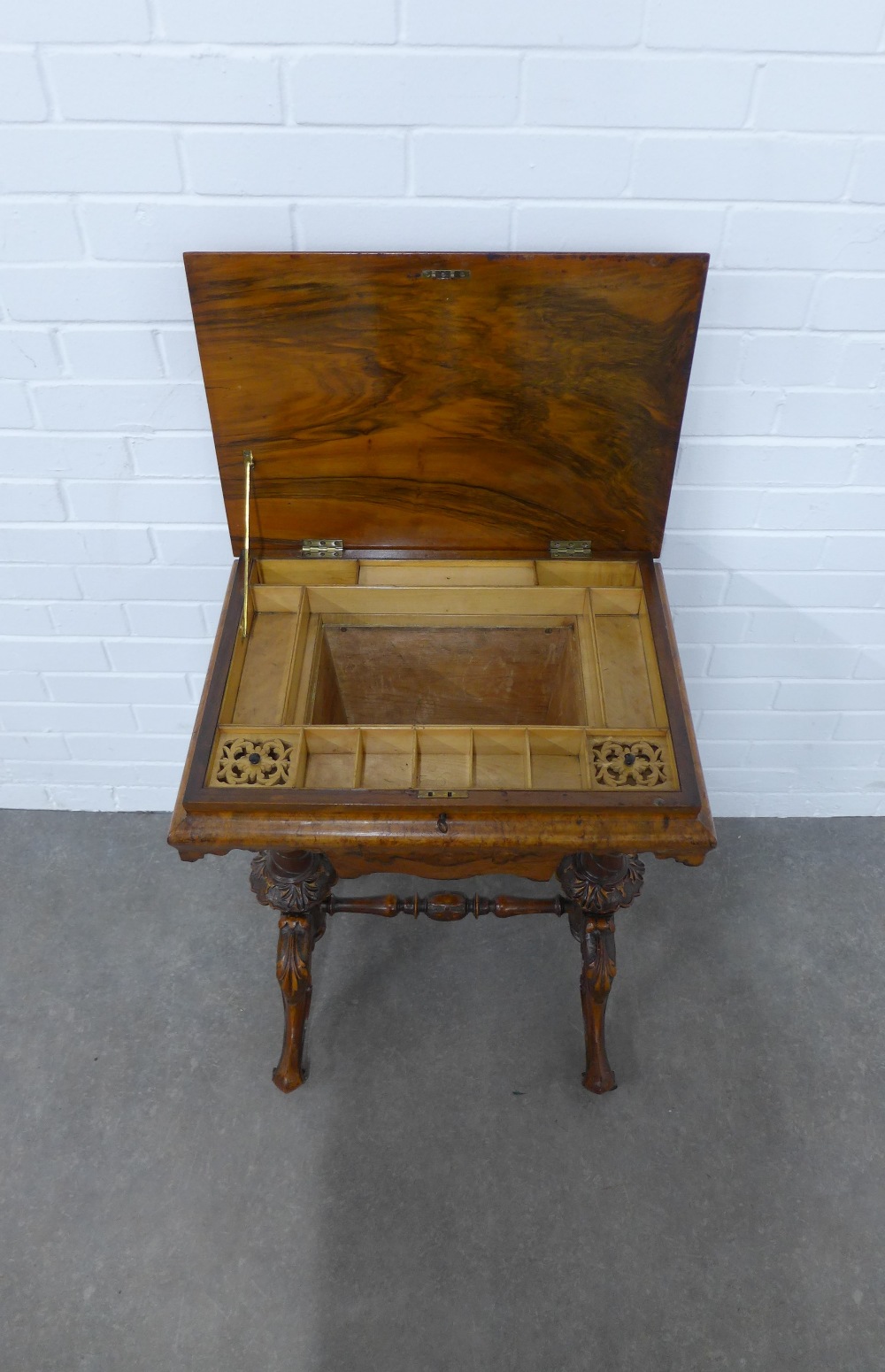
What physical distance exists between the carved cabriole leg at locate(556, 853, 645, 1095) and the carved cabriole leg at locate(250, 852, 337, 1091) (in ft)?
1.49

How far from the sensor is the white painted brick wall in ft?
4.67

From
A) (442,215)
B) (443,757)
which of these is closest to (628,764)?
(443,757)

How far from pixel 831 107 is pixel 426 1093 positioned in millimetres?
1893

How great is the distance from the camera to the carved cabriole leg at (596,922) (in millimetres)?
1787

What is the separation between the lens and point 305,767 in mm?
1508

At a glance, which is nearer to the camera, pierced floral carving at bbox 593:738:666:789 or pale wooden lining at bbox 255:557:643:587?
pierced floral carving at bbox 593:738:666:789

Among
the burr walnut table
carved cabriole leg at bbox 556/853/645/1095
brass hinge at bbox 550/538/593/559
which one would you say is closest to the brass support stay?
the burr walnut table

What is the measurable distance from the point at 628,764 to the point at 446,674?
52 cm

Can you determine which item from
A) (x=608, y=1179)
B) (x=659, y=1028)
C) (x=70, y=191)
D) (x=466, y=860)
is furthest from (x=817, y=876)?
(x=70, y=191)

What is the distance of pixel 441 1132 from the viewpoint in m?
1.96

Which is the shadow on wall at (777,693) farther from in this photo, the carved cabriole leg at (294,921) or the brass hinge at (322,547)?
the carved cabriole leg at (294,921)

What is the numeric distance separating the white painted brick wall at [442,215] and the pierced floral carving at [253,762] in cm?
66

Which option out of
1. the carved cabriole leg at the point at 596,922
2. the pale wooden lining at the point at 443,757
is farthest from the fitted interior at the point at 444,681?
the carved cabriole leg at the point at 596,922

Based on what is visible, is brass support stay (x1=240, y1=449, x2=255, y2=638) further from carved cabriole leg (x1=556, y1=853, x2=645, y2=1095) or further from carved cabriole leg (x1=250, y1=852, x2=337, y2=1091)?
carved cabriole leg (x1=556, y1=853, x2=645, y2=1095)
